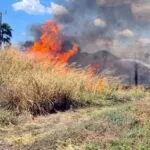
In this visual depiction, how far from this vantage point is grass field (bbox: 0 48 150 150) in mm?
8523

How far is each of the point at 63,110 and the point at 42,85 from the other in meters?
0.85

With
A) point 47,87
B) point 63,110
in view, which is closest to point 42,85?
point 47,87

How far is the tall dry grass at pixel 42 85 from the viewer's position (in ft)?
43.3

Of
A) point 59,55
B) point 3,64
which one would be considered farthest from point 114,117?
point 59,55

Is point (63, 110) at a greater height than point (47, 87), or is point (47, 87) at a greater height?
point (47, 87)

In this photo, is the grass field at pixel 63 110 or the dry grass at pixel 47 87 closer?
the grass field at pixel 63 110

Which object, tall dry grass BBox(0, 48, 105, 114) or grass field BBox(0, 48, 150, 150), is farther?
tall dry grass BBox(0, 48, 105, 114)

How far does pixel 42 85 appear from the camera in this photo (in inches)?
540

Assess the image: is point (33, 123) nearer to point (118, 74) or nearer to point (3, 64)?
point (3, 64)

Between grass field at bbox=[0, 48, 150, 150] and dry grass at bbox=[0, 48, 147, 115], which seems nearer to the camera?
grass field at bbox=[0, 48, 150, 150]

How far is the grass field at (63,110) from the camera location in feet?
28.0

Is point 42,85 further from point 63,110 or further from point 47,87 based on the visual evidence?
point 63,110

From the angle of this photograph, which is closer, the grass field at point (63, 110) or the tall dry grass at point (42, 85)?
the grass field at point (63, 110)

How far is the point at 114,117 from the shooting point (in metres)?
9.62
